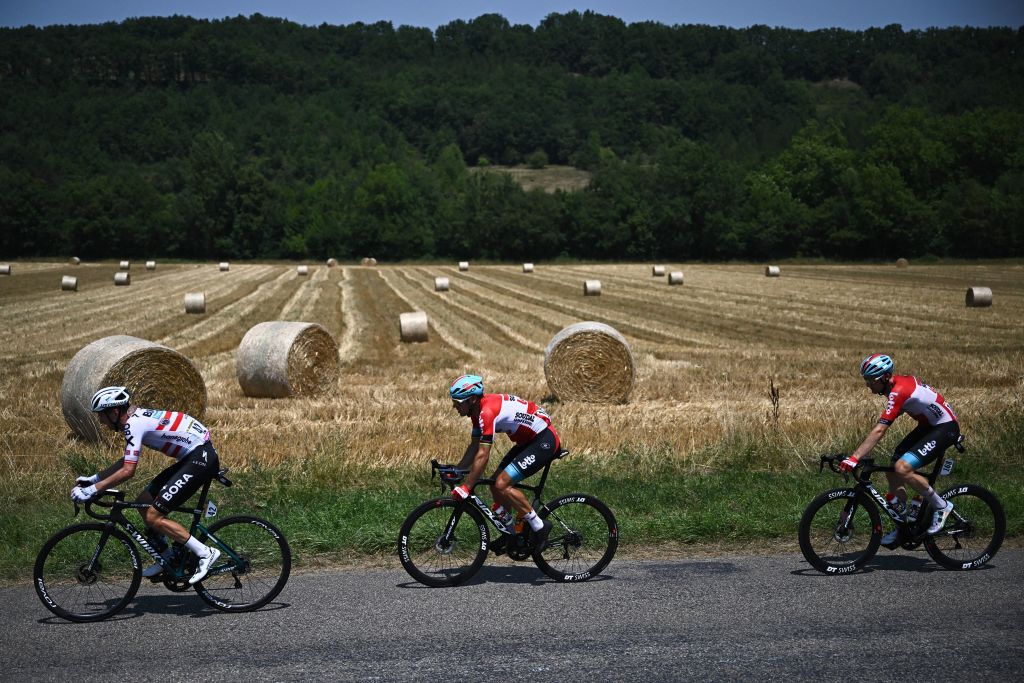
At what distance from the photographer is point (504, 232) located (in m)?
101

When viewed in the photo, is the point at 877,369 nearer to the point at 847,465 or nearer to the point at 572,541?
the point at 847,465

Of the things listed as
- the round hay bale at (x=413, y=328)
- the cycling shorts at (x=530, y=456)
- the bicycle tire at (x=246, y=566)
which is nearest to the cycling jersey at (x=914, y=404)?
the cycling shorts at (x=530, y=456)

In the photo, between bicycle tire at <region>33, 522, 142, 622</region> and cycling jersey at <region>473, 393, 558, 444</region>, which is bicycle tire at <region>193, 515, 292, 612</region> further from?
cycling jersey at <region>473, 393, 558, 444</region>

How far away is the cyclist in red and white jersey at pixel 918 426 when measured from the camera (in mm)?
9297

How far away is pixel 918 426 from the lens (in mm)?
9398

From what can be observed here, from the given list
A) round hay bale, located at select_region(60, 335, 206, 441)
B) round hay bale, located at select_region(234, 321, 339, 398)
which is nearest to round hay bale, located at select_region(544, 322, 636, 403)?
round hay bale, located at select_region(234, 321, 339, 398)

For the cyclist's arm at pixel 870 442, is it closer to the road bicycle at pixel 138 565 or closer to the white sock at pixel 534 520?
the white sock at pixel 534 520

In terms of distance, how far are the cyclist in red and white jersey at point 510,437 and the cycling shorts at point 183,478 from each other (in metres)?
2.07

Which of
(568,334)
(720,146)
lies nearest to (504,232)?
(720,146)

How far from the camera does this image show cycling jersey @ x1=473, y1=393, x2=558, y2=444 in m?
8.91

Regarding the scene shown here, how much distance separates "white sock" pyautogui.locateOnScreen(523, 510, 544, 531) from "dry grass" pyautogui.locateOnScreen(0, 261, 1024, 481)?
13.2ft

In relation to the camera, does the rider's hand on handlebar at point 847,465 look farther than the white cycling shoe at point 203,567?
Yes

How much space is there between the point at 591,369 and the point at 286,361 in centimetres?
571

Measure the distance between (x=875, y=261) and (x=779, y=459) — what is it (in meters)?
80.4
